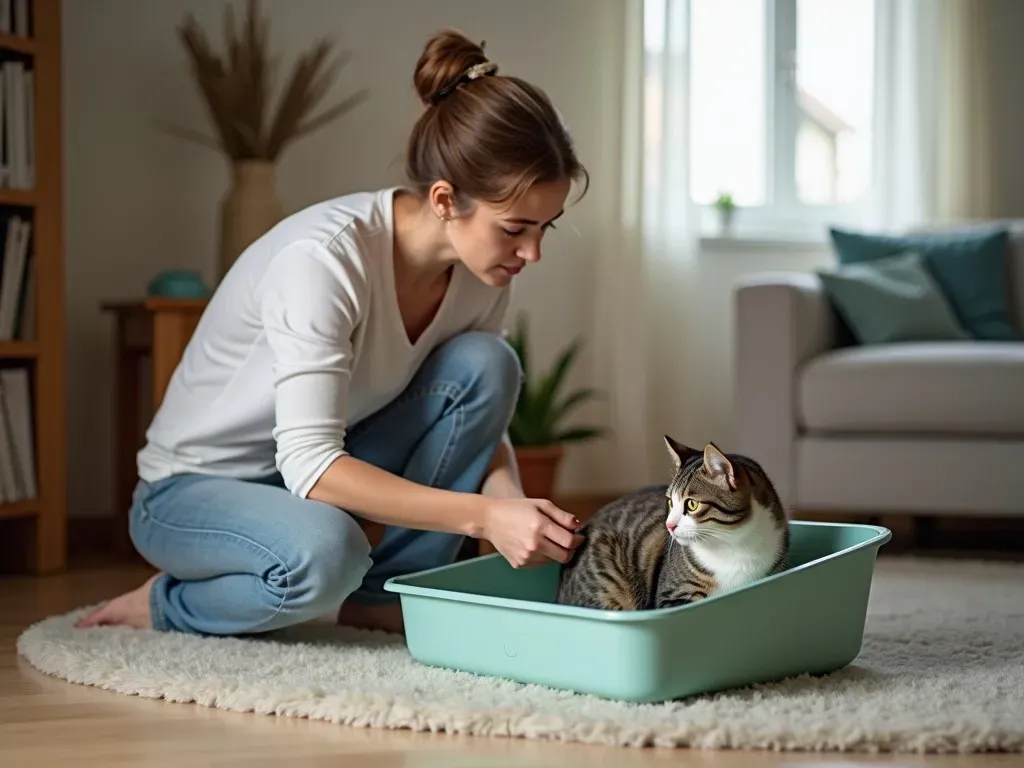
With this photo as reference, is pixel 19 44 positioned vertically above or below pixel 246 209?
above

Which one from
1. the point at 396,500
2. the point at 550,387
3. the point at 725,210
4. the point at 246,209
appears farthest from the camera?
the point at 725,210

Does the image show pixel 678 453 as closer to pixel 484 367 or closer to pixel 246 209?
pixel 484 367

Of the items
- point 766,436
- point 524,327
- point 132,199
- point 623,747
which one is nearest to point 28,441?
point 132,199

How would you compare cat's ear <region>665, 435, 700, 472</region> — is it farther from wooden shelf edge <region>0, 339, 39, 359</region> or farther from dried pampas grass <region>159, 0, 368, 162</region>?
dried pampas grass <region>159, 0, 368, 162</region>

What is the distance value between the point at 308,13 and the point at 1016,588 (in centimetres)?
241

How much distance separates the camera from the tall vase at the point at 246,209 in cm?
331

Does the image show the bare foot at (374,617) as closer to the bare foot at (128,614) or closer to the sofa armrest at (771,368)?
the bare foot at (128,614)

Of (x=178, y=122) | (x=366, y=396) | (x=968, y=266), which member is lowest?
(x=366, y=396)

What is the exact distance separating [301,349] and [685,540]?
22.5 inches

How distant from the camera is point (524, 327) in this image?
3.87m

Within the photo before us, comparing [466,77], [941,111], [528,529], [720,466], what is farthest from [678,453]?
[941,111]

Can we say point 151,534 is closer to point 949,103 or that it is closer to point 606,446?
point 606,446

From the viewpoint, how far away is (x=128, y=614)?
2.21 m

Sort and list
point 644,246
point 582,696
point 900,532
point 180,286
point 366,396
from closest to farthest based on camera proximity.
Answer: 1. point 582,696
2. point 366,396
3. point 180,286
4. point 900,532
5. point 644,246
